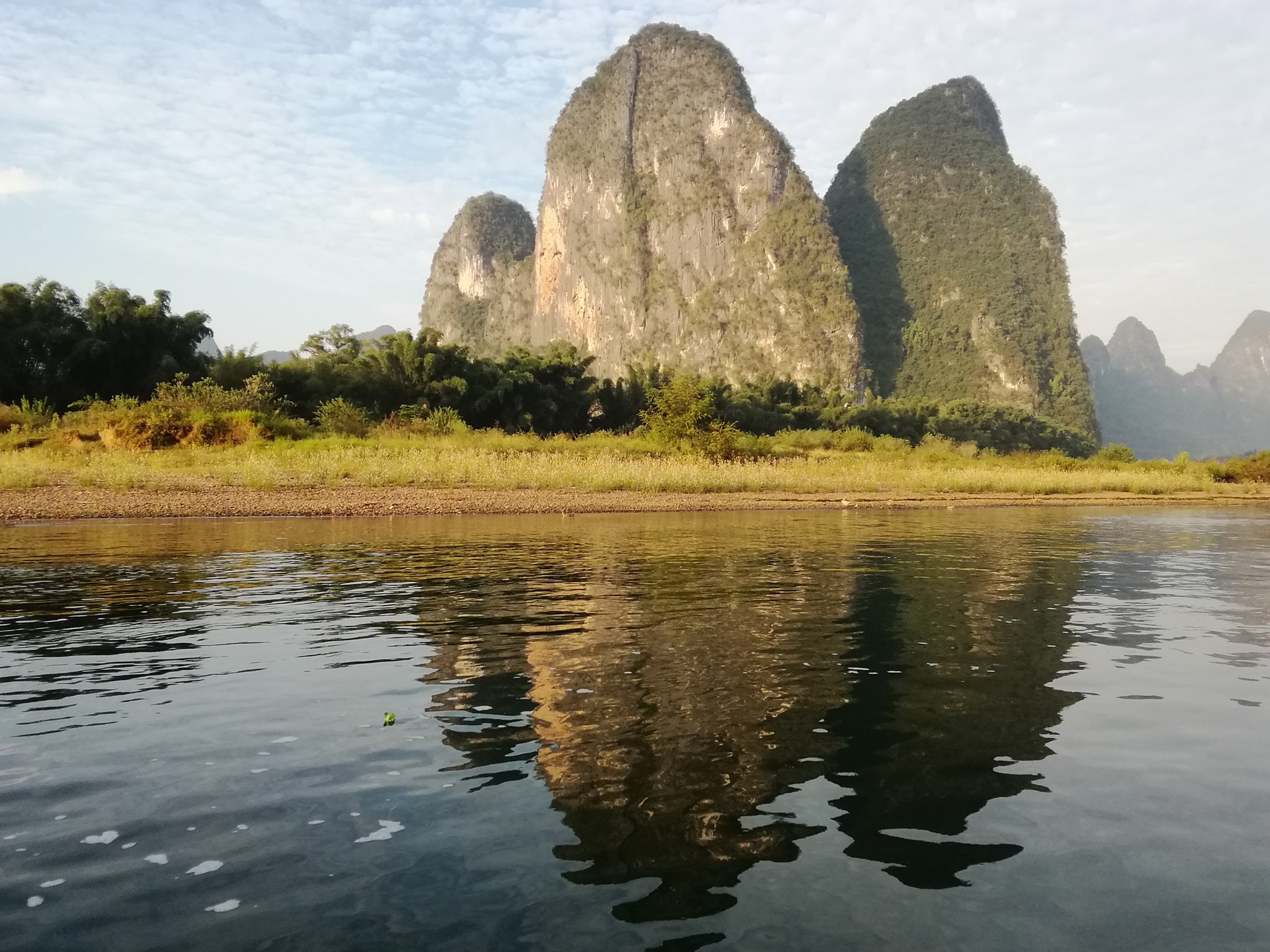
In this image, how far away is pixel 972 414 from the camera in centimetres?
8538

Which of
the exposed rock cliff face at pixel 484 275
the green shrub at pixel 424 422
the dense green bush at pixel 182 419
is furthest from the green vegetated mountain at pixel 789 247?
the dense green bush at pixel 182 419

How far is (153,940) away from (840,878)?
2.34m

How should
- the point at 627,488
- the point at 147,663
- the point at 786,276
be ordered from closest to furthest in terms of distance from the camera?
the point at 147,663 < the point at 627,488 < the point at 786,276

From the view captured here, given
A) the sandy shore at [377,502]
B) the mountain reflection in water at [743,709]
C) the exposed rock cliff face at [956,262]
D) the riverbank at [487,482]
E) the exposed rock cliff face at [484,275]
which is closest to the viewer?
the mountain reflection in water at [743,709]

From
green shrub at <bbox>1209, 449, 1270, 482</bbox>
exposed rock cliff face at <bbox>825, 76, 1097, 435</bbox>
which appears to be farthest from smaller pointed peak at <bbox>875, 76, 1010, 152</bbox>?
green shrub at <bbox>1209, 449, 1270, 482</bbox>

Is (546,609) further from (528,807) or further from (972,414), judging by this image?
(972,414)

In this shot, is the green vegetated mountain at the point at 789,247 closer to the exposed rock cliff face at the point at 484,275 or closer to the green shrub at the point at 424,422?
the exposed rock cliff face at the point at 484,275

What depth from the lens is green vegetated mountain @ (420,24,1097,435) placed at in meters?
123

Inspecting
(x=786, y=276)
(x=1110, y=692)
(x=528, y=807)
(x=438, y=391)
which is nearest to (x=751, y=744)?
(x=528, y=807)

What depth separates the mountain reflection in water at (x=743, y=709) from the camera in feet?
11.7

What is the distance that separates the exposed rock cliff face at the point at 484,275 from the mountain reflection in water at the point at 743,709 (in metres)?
164

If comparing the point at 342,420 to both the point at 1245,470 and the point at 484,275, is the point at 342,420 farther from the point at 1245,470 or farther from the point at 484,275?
the point at 484,275

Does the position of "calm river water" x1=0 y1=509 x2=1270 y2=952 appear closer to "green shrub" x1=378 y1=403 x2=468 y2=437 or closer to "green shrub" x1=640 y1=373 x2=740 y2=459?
"green shrub" x1=640 y1=373 x2=740 y2=459

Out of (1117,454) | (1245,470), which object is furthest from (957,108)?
(1245,470)
